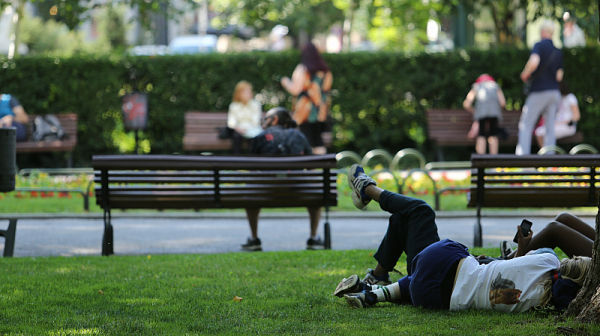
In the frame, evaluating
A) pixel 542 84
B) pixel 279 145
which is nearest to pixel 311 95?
pixel 279 145

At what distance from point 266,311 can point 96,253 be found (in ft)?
9.73

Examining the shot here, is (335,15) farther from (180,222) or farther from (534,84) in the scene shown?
(180,222)

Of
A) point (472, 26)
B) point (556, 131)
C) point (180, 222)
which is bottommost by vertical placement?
point (180, 222)

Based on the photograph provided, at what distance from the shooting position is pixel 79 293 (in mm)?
4555

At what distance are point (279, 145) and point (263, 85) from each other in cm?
753

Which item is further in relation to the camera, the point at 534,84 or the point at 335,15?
the point at 335,15

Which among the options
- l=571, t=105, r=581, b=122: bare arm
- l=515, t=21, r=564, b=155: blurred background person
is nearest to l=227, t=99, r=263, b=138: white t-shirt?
l=515, t=21, r=564, b=155: blurred background person

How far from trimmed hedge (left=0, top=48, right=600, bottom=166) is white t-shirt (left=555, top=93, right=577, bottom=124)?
1.02 m

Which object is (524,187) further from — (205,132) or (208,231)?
(205,132)

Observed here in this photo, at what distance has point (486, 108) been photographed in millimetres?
13430

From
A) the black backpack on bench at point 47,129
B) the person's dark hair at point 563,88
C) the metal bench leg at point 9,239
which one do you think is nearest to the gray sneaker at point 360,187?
the metal bench leg at point 9,239

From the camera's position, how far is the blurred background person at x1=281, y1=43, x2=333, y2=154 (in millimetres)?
11195

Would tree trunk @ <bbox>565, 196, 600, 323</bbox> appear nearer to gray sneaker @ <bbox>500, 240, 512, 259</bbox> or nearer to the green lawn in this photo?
the green lawn

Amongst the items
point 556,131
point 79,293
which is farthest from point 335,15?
point 79,293
